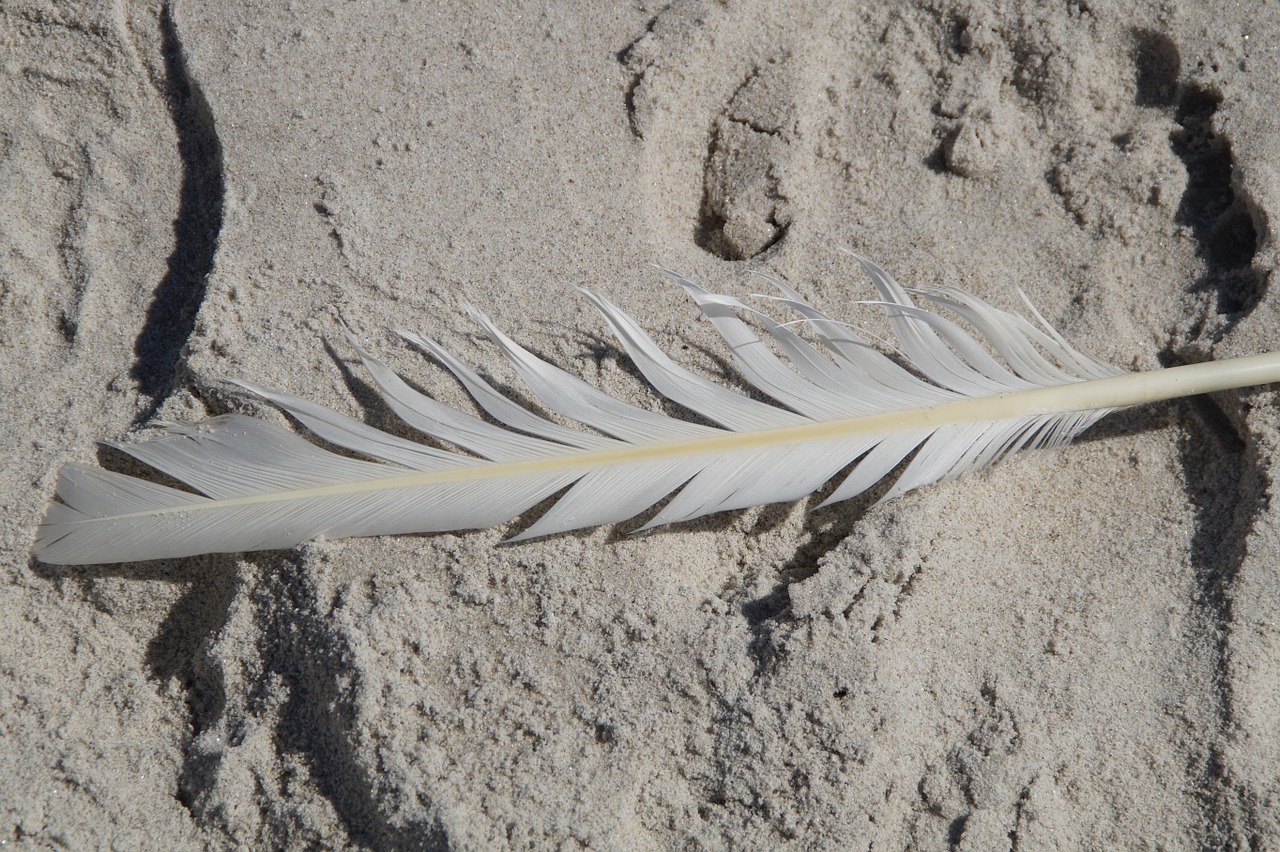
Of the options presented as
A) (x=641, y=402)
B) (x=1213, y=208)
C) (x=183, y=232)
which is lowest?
(x=183, y=232)

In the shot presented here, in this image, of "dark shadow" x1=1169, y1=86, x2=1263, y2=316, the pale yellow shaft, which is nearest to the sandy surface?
"dark shadow" x1=1169, y1=86, x2=1263, y2=316

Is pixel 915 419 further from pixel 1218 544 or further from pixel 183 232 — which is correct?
pixel 183 232

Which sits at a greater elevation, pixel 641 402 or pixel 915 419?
pixel 915 419

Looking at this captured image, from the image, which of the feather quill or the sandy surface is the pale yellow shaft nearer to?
the feather quill

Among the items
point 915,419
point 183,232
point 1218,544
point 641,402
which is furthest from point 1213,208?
point 183,232

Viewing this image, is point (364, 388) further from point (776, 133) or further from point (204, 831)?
point (776, 133)

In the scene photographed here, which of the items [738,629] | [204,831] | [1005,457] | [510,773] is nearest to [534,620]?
[510,773]
